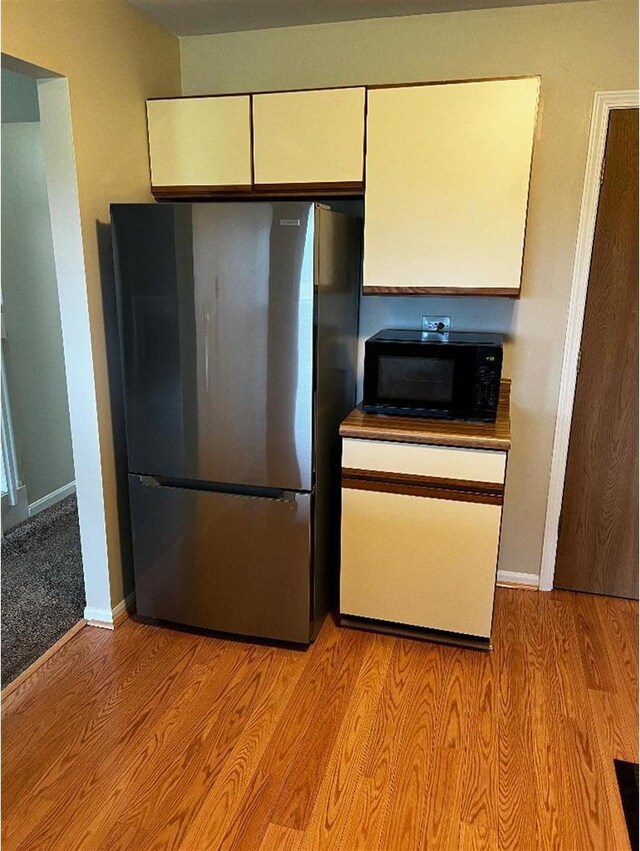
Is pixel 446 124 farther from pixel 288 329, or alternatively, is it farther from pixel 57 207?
pixel 57 207

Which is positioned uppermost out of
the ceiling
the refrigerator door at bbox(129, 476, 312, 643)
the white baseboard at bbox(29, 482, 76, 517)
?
the ceiling

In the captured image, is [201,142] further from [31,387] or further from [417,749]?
[417,749]

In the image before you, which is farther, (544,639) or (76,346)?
(544,639)

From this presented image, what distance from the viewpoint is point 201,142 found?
2.31 meters

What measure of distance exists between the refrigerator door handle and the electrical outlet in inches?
37.1

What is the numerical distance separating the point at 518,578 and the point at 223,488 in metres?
1.47

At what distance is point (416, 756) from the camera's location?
1854 millimetres

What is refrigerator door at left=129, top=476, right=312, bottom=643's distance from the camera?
2.24 m

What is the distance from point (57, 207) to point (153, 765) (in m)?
1.85

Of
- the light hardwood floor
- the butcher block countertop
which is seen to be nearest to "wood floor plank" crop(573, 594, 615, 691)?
the light hardwood floor

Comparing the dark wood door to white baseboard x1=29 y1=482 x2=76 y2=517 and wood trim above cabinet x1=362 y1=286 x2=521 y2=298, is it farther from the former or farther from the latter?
white baseboard x1=29 y1=482 x2=76 y2=517

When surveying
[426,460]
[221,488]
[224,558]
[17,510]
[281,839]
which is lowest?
[281,839]

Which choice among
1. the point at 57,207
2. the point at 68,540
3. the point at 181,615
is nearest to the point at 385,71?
the point at 57,207

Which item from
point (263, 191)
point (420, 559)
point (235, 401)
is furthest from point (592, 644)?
point (263, 191)
